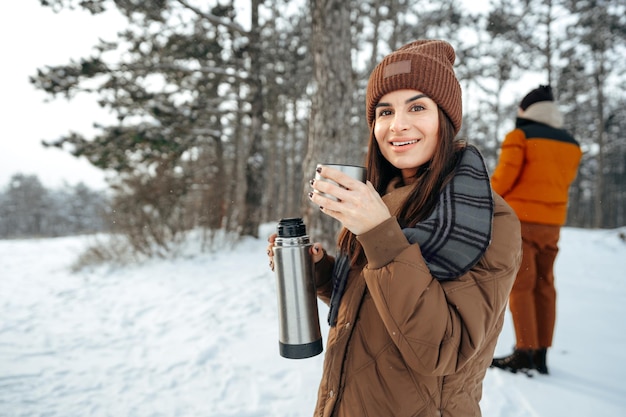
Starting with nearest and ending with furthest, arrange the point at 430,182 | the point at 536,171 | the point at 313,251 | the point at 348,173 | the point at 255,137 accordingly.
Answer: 1. the point at 348,173
2. the point at 430,182
3. the point at 313,251
4. the point at 536,171
5. the point at 255,137

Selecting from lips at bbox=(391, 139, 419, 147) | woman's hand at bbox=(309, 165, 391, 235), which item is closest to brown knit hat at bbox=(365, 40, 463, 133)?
lips at bbox=(391, 139, 419, 147)

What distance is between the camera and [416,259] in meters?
0.90

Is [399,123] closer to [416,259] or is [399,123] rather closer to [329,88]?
[416,259]

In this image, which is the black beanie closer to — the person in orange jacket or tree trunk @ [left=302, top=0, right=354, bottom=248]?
the person in orange jacket

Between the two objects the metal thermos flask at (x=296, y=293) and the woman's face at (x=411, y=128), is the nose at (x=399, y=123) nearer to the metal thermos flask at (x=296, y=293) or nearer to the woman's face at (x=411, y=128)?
the woman's face at (x=411, y=128)

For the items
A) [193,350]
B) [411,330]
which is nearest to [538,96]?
[411,330]

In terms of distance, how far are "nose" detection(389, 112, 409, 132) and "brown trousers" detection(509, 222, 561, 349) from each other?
7.06 ft

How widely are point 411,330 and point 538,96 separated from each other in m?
2.84

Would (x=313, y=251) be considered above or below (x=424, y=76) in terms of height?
below

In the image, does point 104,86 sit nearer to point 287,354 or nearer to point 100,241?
point 100,241

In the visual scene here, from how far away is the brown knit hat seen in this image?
1190 millimetres

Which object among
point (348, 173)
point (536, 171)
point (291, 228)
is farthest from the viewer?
point (536, 171)

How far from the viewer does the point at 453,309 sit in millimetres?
910

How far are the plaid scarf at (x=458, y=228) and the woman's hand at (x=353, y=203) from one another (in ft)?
0.47
